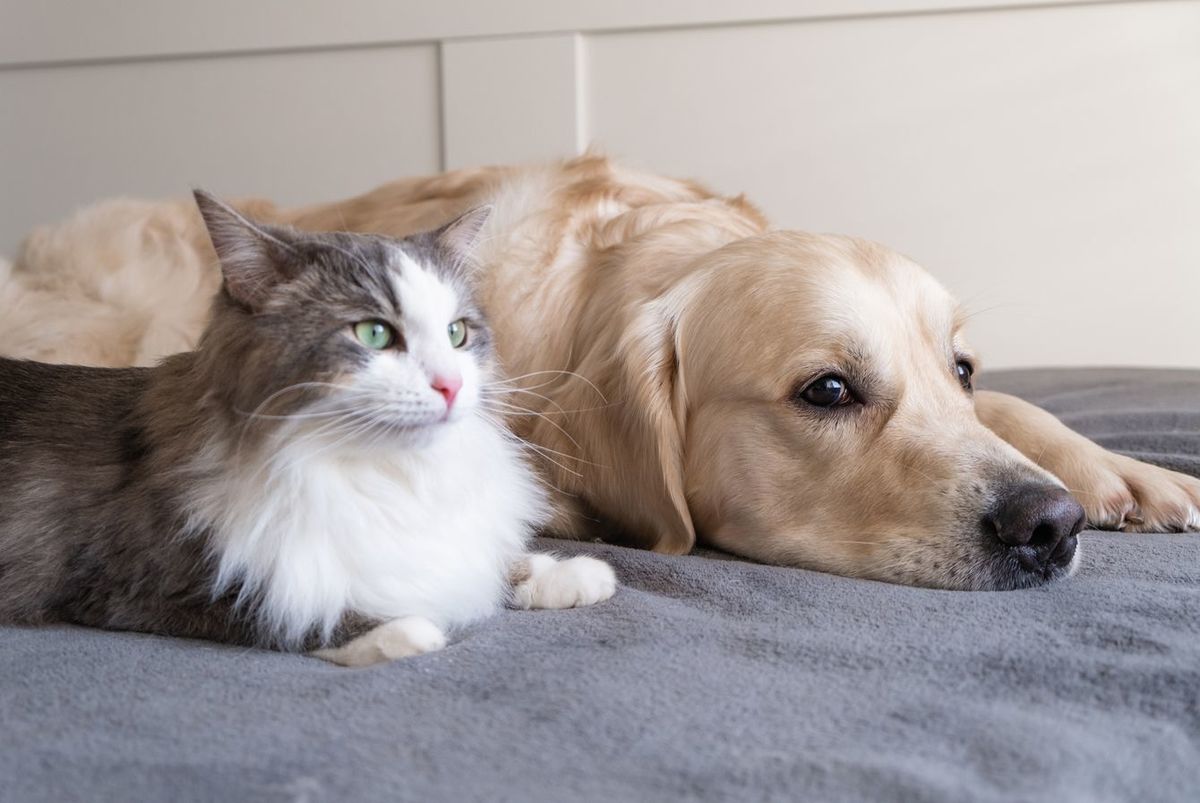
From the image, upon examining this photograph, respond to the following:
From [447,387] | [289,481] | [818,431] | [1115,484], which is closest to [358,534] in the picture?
[289,481]

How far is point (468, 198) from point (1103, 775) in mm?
1694

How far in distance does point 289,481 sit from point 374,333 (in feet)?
0.63

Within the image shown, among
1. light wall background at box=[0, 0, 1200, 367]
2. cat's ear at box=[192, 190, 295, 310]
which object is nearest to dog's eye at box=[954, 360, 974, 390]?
cat's ear at box=[192, 190, 295, 310]

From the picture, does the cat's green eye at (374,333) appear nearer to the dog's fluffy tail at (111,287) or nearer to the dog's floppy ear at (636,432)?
the dog's floppy ear at (636,432)

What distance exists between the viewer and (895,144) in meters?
3.54

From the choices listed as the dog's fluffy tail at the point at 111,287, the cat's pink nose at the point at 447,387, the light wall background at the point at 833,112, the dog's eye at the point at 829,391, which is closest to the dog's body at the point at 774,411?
the dog's eye at the point at 829,391

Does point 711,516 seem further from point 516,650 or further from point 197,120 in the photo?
point 197,120

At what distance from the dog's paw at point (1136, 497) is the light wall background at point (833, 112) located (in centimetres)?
193

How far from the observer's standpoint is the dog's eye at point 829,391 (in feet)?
5.22

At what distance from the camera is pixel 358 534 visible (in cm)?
126

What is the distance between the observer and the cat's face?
1189mm

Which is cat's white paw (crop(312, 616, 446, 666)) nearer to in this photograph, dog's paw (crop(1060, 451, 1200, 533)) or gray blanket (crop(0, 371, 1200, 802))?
gray blanket (crop(0, 371, 1200, 802))

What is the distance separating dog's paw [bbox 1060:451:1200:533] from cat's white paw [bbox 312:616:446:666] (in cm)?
105

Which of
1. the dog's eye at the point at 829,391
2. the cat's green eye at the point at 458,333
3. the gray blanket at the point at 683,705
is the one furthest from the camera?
the dog's eye at the point at 829,391
